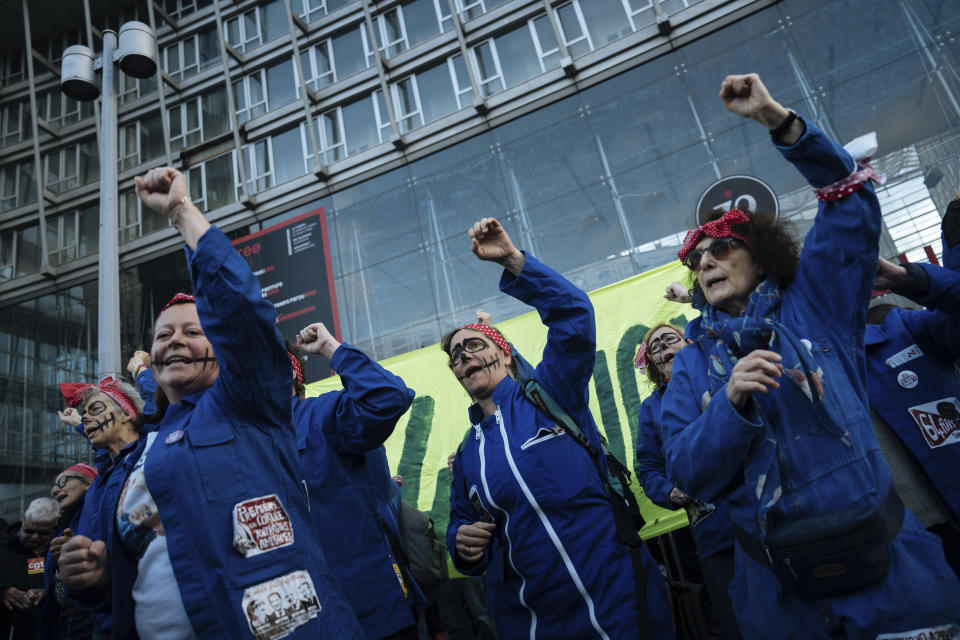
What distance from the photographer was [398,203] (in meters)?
12.3

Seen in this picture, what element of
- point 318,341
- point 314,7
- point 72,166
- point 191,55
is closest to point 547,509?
point 318,341

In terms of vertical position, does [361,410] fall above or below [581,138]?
below

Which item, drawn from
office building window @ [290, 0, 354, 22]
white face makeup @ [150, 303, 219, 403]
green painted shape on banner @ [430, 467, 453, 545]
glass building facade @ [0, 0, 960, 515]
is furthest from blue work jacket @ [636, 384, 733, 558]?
office building window @ [290, 0, 354, 22]

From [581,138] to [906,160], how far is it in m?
5.04

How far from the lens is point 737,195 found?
880cm

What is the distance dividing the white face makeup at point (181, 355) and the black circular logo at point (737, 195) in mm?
7653

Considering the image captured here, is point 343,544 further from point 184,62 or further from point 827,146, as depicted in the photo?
point 184,62

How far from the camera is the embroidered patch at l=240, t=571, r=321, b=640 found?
4.76 ft

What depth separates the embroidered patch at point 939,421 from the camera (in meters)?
2.54

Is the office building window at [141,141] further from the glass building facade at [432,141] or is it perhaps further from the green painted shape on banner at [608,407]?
the green painted shape on banner at [608,407]

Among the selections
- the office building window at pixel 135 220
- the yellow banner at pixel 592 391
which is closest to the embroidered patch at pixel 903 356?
the yellow banner at pixel 592 391

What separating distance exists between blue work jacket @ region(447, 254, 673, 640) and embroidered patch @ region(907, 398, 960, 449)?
140 cm

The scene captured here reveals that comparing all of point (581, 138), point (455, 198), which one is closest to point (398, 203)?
point (455, 198)

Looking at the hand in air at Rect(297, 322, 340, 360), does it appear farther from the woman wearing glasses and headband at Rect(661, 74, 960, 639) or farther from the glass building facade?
the glass building facade
